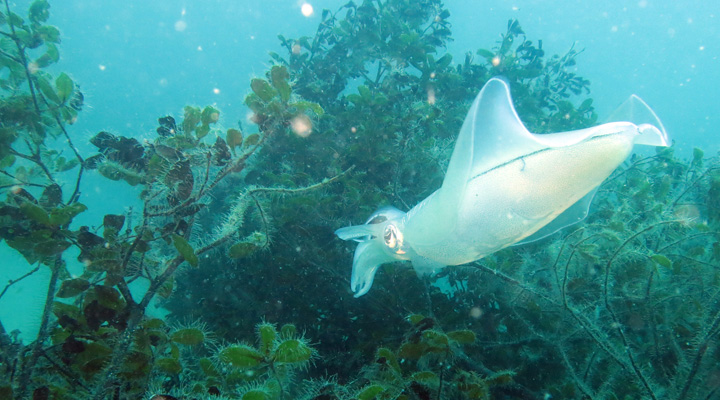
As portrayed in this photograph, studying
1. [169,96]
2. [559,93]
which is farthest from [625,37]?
[169,96]

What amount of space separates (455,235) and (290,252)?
3.18 m

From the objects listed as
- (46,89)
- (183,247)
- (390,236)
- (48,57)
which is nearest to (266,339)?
(183,247)

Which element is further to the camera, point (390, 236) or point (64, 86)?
Answer: point (64, 86)

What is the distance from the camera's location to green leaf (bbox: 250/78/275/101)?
2725mm

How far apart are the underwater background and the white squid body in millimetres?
853

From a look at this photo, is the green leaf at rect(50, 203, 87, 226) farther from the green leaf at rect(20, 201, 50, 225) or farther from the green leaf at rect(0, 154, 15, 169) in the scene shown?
the green leaf at rect(0, 154, 15, 169)

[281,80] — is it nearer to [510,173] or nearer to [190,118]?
[190,118]

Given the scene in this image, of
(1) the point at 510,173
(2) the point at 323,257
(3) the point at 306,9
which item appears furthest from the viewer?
(3) the point at 306,9

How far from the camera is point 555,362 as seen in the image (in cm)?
390

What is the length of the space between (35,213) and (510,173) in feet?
11.1

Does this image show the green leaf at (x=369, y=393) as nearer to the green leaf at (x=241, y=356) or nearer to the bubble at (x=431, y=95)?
the green leaf at (x=241, y=356)

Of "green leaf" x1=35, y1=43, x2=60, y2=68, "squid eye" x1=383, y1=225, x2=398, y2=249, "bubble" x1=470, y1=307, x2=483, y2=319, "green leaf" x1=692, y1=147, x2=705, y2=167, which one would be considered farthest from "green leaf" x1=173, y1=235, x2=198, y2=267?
"green leaf" x1=692, y1=147, x2=705, y2=167

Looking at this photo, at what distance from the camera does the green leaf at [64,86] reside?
125 inches

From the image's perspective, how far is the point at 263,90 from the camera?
2750 millimetres
